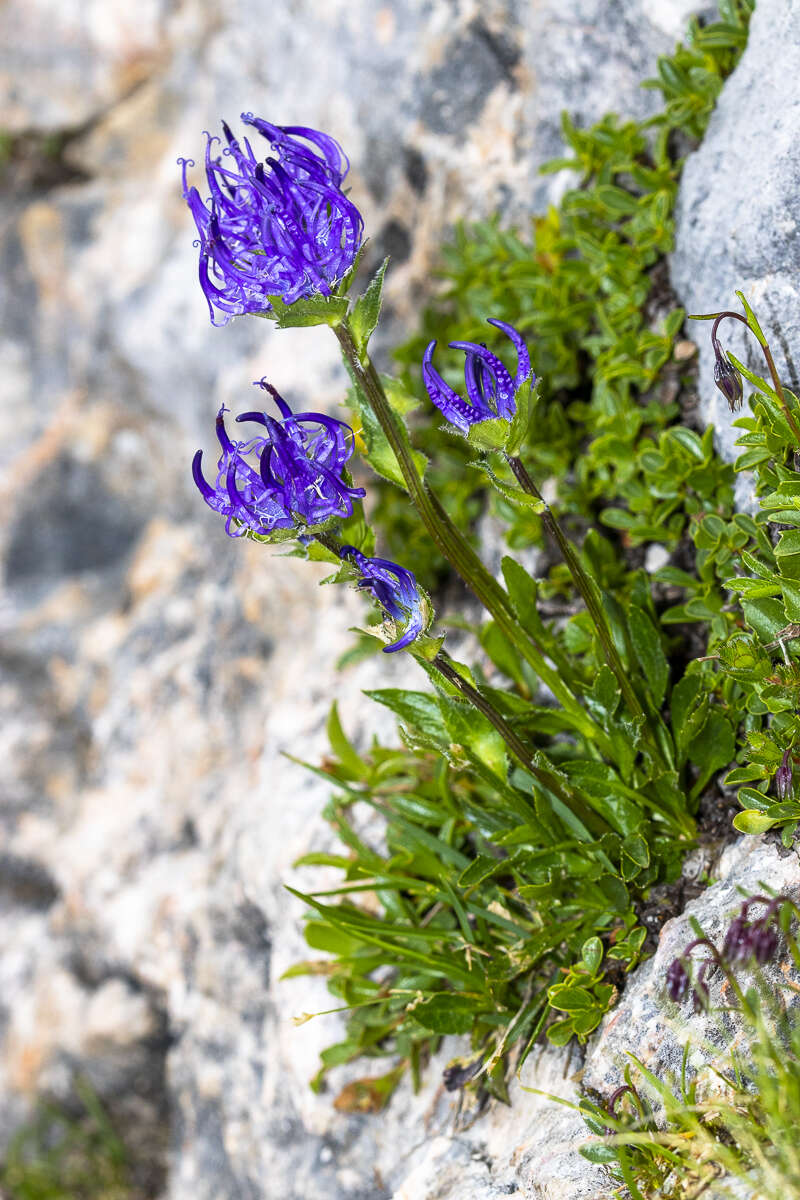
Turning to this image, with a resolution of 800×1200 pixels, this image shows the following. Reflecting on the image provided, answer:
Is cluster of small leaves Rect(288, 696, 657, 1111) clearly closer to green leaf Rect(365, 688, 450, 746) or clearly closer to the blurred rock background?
green leaf Rect(365, 688, 450, 746)

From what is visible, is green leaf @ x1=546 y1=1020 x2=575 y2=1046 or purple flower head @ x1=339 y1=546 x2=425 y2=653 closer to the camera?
purple flower head @ x1=339 y1=546 x2=425 y2=653

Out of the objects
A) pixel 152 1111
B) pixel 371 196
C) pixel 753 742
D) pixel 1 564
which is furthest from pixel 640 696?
pixel 1 564

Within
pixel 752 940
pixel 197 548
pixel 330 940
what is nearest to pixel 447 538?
pixel 752 940

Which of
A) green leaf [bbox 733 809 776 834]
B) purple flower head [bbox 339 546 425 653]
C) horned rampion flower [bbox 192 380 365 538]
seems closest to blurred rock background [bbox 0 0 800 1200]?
green leaf [bbox 733 809 776 834]

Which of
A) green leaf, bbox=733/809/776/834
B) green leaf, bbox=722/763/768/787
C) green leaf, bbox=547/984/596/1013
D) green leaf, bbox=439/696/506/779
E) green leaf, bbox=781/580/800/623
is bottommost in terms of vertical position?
green leaf, bbox=547/984/596/1013

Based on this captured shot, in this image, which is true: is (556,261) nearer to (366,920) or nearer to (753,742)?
(753,742)

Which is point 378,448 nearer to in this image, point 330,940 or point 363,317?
point 363,317
